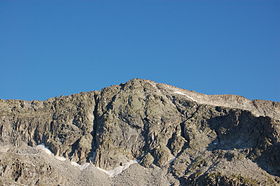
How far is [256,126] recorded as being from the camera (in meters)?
168

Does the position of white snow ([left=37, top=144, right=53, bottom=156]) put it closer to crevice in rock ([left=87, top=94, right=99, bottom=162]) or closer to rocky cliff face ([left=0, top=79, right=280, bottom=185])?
rocky cliff face ([left=0, top=79, right=280, bottom=185])

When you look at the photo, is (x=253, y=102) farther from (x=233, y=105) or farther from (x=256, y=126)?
(x=256, y=126)

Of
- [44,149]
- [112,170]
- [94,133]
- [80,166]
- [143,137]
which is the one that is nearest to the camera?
[80,166]

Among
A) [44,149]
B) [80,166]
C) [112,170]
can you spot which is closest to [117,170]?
[112,170]

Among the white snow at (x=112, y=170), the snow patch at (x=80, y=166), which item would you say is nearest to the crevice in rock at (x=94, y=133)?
the snow patch at (x=80, y=166)

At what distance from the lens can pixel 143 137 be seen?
17600 cm

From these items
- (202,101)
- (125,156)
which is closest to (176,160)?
(125,156)

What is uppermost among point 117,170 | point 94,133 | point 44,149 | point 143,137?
point 94,133

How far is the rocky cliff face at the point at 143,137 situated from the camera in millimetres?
157500

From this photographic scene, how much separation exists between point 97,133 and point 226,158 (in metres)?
33.4

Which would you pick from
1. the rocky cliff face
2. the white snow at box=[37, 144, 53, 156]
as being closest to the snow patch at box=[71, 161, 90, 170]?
the rocky cliff face

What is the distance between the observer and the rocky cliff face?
157500 millimetres

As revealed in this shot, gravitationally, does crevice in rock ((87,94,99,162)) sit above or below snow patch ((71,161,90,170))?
above

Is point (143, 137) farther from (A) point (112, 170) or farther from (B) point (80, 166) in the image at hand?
(B) point (80, 166)
